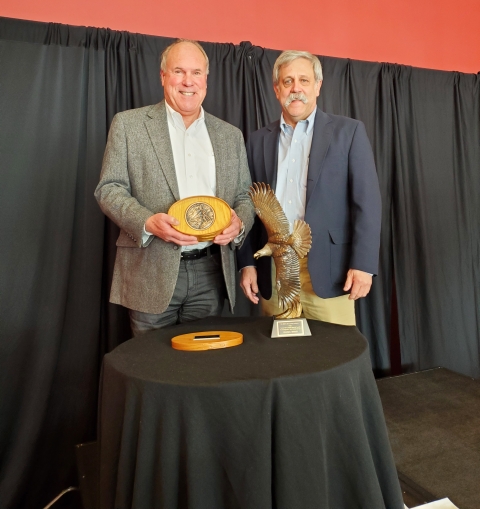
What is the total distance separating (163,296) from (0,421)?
3.96ft

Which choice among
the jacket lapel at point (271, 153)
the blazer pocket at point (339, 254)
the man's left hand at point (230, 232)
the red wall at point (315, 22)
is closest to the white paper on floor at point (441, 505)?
the blazer pocket at point (339, 254)

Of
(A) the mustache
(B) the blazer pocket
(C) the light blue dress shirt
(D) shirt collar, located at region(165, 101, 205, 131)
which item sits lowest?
(B) the blazer pocket

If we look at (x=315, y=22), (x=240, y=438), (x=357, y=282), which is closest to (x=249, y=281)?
(x=357, y=282)

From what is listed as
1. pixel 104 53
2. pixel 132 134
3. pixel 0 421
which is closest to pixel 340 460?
pixel 132 134

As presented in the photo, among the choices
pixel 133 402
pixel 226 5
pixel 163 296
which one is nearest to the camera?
pixel 133 402

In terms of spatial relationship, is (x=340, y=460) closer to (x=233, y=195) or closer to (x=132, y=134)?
(x=233, y=195)

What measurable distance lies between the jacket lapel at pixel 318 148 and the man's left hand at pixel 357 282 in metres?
0.34

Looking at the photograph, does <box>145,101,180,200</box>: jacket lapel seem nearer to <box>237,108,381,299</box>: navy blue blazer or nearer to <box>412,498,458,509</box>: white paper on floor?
<box>237,108,381,299</box>: navy blue blazer

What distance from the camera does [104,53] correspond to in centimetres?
232

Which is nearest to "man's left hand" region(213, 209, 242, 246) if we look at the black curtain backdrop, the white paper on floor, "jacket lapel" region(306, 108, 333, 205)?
"jacket lapel" region(306, 108, 333, 205)

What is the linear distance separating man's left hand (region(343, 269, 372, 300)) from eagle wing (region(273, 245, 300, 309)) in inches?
11.5

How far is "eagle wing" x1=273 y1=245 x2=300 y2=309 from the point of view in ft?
5.08

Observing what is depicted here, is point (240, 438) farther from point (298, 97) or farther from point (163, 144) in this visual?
point (298, 97)

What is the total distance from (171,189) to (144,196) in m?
0.10
